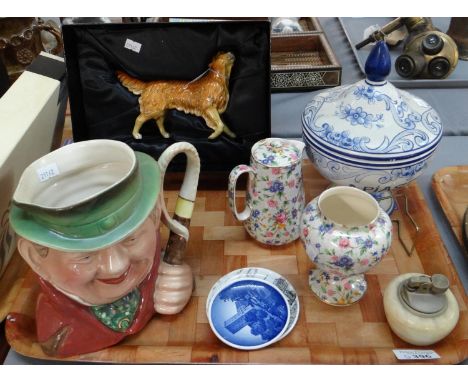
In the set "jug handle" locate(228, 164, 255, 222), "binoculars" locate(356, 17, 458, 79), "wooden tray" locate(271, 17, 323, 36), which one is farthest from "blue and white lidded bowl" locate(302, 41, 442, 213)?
"wooden tray" locate(271, 17, 323, 36)

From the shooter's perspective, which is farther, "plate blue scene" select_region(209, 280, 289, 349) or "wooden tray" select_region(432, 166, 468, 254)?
"wooden tray" select_region(432, 166, 468, 254)

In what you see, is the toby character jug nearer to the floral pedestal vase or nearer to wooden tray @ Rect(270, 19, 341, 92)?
the floral pedestal vase

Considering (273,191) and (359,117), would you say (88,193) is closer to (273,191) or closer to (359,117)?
(273,191)

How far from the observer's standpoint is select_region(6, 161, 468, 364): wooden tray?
28.3 inches

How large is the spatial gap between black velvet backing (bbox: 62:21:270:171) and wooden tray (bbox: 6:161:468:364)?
0.16m

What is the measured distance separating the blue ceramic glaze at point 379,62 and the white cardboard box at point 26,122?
591 millimetres

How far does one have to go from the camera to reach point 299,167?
2.73 feet

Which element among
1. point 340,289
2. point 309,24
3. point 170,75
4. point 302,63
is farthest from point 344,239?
point 309,24

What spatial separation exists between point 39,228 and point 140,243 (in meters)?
0.13

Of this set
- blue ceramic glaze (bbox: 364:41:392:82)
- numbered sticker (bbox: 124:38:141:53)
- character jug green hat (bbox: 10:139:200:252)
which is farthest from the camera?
numbered sticker (bbox: 124:38:141:53)

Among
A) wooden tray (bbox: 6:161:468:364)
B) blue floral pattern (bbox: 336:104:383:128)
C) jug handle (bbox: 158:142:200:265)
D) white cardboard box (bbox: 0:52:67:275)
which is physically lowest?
wooden tray (bbox: 6:161:468:364)

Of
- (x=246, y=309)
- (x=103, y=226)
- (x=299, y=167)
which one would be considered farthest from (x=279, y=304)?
(x=103, y=226)

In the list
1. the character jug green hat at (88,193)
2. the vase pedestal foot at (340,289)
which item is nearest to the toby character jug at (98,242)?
the character jug green hat at (88,193)

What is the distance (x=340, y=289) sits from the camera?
796 mm
